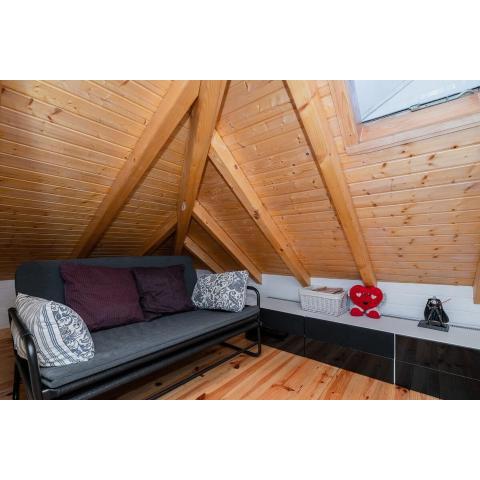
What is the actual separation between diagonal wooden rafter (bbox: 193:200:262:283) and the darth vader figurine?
5.73ft

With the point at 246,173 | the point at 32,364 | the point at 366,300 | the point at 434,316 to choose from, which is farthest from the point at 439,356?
the point at 32,364

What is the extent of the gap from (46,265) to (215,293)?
125 cm

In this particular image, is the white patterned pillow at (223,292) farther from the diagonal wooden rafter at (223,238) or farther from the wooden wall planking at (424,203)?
the wooden wall planking at (424,203)

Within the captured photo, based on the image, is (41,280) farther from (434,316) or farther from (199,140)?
(434,316)

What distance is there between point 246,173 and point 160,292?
119 centimetres

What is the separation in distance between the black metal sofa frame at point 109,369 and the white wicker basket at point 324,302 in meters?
0.57

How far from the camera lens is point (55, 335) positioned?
117 centimetres

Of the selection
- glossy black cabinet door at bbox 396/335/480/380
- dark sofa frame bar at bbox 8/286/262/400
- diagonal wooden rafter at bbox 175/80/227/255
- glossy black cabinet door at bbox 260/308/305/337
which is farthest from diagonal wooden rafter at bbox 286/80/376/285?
dark sofa frame bar at bbox 8/286/262/400

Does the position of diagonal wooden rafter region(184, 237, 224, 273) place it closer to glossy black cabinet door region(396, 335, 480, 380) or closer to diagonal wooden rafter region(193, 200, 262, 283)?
diagonal wooden rafter region(193, 200, 262, 283)

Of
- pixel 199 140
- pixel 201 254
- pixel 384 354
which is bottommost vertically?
pixel 384 354

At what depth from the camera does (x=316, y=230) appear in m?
2.22
